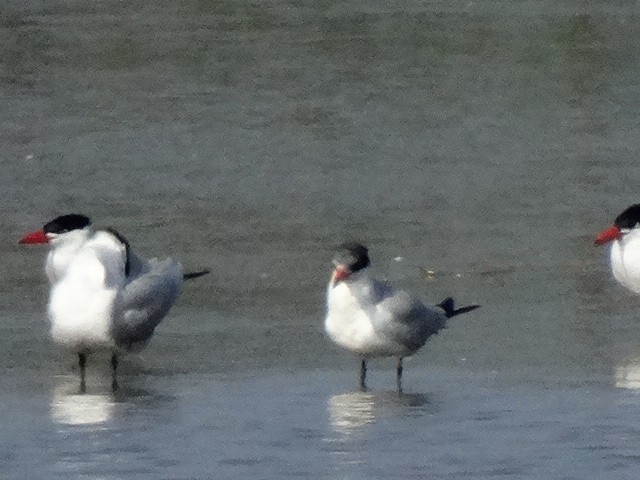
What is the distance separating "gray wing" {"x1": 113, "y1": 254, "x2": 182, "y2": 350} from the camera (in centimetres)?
969

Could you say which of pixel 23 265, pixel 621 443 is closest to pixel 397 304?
pixel 621 443

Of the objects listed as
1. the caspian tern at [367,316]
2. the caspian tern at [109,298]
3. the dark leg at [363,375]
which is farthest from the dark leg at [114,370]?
the dark leg at [363,375]

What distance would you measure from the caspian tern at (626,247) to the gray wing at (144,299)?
228cm

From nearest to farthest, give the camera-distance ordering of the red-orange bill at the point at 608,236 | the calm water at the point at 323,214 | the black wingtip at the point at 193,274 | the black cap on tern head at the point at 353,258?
the calm water at the point at 323,214 < the black cap on tern head at the point at 353,258 < the black wingtip at the point at 193,274 < the red-orange bill at the point at 608,236

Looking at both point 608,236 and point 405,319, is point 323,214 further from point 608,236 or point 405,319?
point 405,319

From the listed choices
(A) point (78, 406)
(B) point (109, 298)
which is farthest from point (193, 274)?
(A) point (78, 406)

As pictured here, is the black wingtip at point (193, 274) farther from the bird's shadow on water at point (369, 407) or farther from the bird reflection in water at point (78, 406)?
the bird's shadow on water at point (369, 407)

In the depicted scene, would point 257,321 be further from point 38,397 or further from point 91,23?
point 91,23

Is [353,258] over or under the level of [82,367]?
over

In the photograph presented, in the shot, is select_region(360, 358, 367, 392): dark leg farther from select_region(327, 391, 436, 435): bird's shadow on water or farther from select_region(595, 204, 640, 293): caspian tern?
select_region(595, 204, 640, 293): caspian tern

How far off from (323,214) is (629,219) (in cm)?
227

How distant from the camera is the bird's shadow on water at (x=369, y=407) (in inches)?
335

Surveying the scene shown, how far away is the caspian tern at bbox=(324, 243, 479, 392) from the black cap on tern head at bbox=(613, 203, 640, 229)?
2.00 meters

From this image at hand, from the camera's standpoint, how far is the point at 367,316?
9492mm
